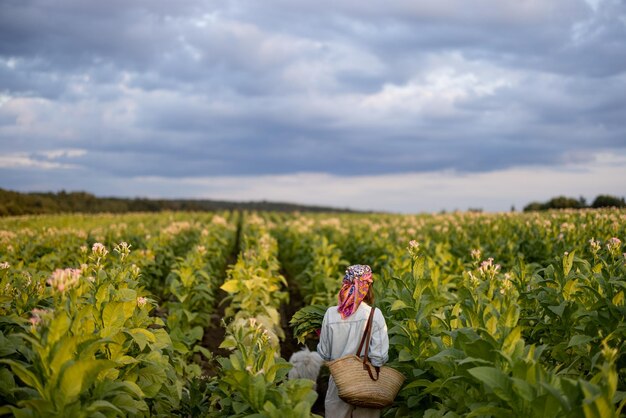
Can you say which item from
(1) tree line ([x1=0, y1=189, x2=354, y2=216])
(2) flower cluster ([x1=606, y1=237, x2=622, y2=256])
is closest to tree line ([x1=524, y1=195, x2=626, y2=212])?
(2) flower cluster ([x1=606, y1=237, x2=622, y2=256])

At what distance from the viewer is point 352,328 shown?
6.30 meters

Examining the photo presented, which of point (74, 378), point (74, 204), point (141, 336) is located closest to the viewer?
point (74, 378)

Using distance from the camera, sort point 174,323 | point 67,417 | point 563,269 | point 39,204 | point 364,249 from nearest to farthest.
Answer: point 67,417, point 563,269, point 174,323, point 364,249, point 39,204

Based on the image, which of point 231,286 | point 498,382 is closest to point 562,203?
point 231,286

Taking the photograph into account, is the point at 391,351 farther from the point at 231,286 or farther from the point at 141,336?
the point at 231,286

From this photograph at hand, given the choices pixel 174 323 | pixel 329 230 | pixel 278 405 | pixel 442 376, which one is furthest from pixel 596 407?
pixel 329 230

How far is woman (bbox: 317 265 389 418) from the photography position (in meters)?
6.21

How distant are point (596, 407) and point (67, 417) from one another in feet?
12.4

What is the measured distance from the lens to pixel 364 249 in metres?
17.3

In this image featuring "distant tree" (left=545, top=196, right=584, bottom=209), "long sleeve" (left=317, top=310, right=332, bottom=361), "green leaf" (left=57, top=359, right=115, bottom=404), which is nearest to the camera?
"green leaf" (left=57, top=359, right=115, bottom=404)

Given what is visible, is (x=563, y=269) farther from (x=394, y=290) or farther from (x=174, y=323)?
(x=174, y=323)

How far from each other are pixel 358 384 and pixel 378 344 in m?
0.49

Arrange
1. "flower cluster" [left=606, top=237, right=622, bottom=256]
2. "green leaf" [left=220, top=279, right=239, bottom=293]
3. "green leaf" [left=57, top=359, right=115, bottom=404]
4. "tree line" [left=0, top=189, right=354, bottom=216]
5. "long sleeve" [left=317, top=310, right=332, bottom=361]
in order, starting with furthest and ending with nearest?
1. "tree line" [left=0, top=189, right=354, bottom=216]
2. "green leaf" [left=220, top=279, right=239, bottom=293]
3. "flower cluster" [left=606, top=237, right=622, bottom=256]
4. "long sleeve" [left=317, top=310, right=332, bottom=361]
5. "green leaf" [left=57, top=359, right=115, bottom=404]

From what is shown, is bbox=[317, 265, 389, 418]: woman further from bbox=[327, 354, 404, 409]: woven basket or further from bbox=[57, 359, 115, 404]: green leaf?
bbox=[57, 359, 115, 404]: green leaf
